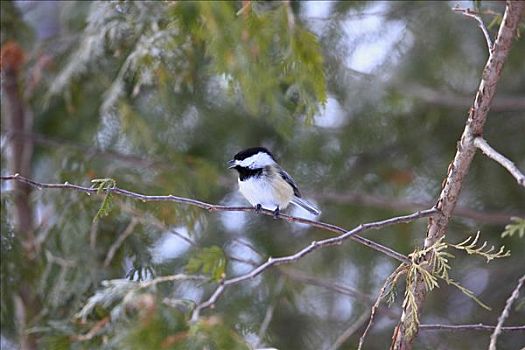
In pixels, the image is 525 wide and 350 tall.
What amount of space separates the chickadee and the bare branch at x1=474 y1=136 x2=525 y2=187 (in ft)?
4.57

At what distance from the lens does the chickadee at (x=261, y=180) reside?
128 inches

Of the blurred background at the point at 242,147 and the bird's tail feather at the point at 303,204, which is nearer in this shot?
the blurred background at the point at 242,147

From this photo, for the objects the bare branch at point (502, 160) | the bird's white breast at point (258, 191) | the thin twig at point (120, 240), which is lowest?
the thin twig at point (120, 240)

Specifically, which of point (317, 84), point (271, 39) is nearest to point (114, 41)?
point (271, 39)

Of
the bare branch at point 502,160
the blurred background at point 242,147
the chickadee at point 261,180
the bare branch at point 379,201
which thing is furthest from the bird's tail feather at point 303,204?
the bare branch at point 502,160

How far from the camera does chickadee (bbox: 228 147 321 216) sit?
3262mm

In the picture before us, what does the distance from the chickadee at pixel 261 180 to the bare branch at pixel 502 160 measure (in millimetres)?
1392

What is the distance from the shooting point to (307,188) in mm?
4113

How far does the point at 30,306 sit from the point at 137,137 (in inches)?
35.6

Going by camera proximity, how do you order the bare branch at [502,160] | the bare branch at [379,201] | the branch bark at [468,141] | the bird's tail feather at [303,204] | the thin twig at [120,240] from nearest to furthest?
the bare branch at [502,160]
the branch bark at [468,141]
the thin twig at [120,240]
the bird's tail feather at [303,204]
the bare branch at [379,201]

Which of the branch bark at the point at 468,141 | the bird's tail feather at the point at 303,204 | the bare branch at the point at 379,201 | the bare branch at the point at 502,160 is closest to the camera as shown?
the bare branch at the point at 502,160

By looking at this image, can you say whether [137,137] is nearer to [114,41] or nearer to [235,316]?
[114,41]

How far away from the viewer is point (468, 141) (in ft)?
6.44

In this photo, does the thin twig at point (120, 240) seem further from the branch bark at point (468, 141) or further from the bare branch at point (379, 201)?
the branch bark at point (468, 141)
